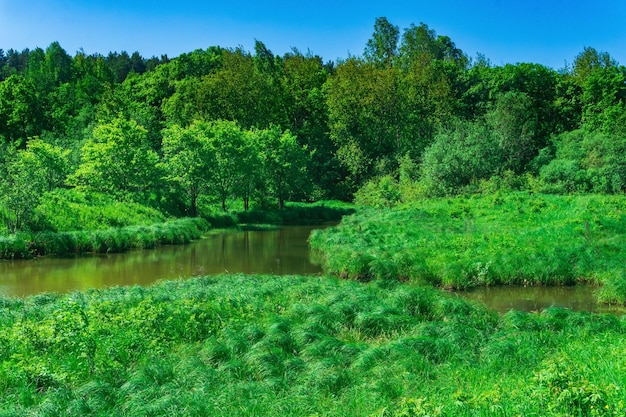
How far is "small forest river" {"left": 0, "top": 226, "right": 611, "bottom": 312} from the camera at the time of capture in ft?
56.6

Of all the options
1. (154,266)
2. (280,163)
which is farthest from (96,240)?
(280,163)

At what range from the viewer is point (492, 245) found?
68.9 ft

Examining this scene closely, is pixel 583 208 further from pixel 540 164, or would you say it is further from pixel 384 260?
pixel 540 164

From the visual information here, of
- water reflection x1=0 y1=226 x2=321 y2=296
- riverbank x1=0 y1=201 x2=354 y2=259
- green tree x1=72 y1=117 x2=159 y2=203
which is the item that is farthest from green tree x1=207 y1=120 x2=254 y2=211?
water reflection x1=0 y1=226 x2=321 y2=296

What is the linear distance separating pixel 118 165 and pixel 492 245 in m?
26.7

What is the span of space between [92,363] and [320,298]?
634 centimetres

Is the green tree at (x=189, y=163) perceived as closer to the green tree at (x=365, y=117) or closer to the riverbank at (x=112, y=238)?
the riverbank at (x=112, y=238)

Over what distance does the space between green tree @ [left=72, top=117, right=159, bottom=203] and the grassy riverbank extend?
956 inches

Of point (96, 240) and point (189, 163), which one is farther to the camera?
point (189, 163)

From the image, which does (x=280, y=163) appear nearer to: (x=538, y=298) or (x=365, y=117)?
(x=365, y=117)

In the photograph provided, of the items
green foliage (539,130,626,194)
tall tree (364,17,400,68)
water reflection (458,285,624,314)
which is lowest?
water reflection (458,285,624,314)

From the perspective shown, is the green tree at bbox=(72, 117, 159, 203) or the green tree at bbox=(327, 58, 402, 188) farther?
the green tree at bbox=(327, 58, 402, 188)

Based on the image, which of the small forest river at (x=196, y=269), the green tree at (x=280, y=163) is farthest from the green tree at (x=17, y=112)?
the small forest river at (x=196, y=269)

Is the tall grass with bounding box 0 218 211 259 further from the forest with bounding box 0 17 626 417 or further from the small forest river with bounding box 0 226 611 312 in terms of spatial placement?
the small forest river with bounding box 0 226 611 312
